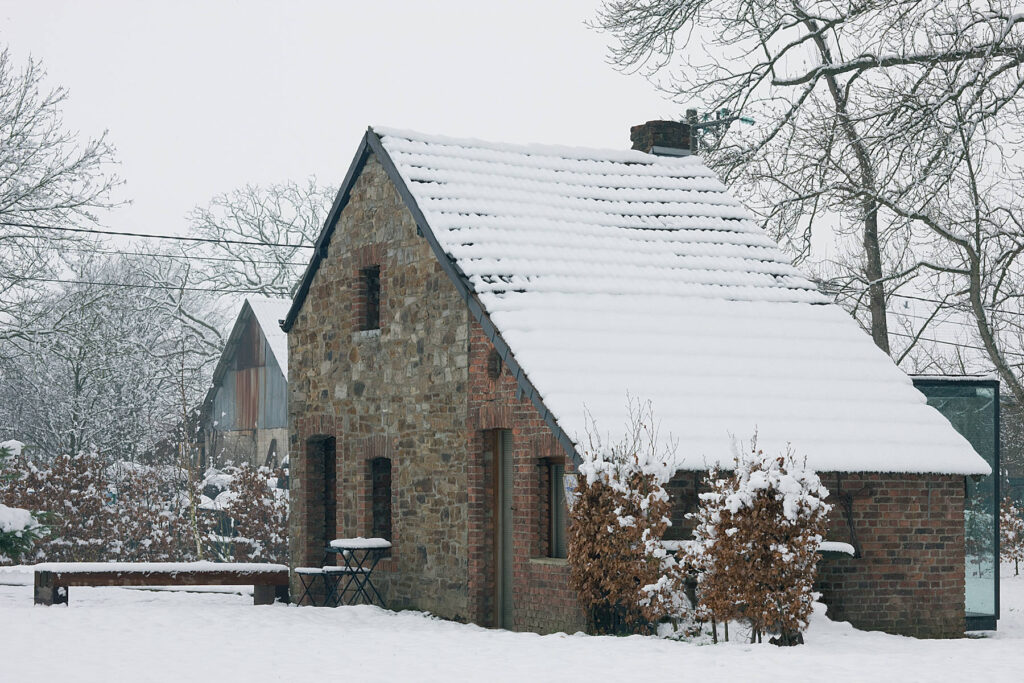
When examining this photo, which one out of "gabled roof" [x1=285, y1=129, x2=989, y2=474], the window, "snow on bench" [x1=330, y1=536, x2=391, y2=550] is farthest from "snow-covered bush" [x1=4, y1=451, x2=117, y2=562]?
"snow on bench" [x1=330, y1=536, x2=391, y2=550]

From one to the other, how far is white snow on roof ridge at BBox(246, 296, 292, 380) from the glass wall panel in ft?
72.2

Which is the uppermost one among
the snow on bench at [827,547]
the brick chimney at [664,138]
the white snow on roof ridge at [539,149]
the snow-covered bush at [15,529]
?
the brick chimney at [664,138]

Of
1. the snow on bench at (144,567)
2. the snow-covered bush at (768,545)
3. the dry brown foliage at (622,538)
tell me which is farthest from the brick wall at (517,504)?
the snow on bench at (144,567)

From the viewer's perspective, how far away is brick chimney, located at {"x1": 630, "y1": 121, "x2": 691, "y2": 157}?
2131cm

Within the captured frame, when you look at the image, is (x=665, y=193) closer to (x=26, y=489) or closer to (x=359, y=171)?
(x=359, y=171)

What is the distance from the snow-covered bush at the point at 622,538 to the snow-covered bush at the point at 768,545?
34.5 inches

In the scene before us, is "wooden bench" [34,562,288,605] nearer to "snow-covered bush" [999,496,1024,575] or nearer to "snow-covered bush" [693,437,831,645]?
"snow-covered bush" [693,437,831,645]

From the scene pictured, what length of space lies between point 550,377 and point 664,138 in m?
7.46

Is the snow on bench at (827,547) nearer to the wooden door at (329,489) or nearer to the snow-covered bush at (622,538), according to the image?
the snow-covered bush at (622,538)

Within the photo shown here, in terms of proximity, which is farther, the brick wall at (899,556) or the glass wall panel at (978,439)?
the glass wall panel at (978,439)

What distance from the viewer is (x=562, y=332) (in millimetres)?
15773

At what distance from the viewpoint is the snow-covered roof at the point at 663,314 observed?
1504cm

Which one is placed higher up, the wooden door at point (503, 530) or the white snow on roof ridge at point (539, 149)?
the white snow on roof ridge at point (539, 149)

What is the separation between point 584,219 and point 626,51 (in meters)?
3.91
